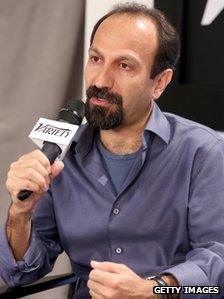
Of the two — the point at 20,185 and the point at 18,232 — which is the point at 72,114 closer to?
the point at 20,185

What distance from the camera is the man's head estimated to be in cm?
134

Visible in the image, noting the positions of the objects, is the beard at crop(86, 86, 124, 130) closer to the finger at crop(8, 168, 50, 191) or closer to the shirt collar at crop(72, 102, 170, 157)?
the shirt collar at crop(72, 102, 170, 157)

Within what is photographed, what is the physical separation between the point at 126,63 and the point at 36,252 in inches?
22.1

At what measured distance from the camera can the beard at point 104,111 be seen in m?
1.33

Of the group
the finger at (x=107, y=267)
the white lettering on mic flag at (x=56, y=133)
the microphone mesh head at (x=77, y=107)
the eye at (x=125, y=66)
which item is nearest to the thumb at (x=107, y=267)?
the finger at (x=107, y=267)

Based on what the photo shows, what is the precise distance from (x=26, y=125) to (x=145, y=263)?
97 centimetres

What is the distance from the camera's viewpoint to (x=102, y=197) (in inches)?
55.4

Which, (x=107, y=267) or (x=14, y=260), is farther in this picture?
(x=14, y=260)

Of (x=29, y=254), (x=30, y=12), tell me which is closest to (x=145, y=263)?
(x=29, y=254)

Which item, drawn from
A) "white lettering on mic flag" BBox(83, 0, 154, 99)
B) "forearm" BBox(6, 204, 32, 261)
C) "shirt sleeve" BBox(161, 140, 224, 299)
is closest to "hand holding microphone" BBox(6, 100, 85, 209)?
"forearm" BBox(6, 204, 32, 261)

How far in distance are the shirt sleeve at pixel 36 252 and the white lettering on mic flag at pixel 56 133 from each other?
343mm

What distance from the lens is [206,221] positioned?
→ 130cm

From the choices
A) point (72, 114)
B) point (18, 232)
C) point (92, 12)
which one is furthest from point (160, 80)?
point (92, 12)

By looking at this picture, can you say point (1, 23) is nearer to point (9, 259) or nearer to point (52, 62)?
point (52, 62)
